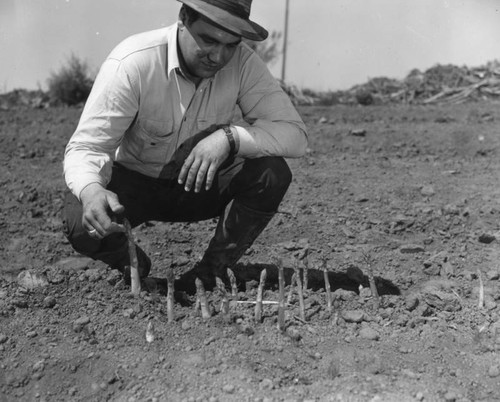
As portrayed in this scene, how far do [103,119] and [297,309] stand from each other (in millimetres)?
1192

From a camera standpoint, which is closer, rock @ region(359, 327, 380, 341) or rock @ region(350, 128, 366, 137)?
rock @ region(359, 327, 380, 341)

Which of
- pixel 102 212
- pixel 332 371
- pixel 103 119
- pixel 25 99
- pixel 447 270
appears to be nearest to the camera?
pixel 332 371

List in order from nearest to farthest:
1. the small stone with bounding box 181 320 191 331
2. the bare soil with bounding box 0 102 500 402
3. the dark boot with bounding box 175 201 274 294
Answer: the bare soil with bounding box 0 102 500 402 < the small stone with bounding box 181 320 191 331 < the dark boot with bounding box 175 201 274 294

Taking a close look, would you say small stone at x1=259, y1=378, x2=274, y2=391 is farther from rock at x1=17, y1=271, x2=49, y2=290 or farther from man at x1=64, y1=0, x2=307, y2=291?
rock at x1=17, y1=271, x2=49, y2=290

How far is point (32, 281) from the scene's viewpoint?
377 cm

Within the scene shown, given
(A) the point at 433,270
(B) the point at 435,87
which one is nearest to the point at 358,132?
(B) the point at 435,87

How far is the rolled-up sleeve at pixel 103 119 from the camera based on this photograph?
3.32 m

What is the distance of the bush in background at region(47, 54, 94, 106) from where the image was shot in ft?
31.4

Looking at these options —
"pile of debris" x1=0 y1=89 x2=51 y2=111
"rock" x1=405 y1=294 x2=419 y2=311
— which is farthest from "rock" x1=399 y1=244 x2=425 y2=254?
"pile of debris" x1=0 y1=89 x2=51 y2=111

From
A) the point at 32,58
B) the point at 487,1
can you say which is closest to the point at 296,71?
the point at 487,1

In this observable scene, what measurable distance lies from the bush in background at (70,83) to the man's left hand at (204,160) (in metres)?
6.56

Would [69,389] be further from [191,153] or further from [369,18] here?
[369,18]

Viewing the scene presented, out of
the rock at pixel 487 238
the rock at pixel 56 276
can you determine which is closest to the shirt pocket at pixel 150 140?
the rock at pixel 56 276

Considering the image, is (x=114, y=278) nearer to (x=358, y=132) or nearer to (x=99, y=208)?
(x=99, y=208)
